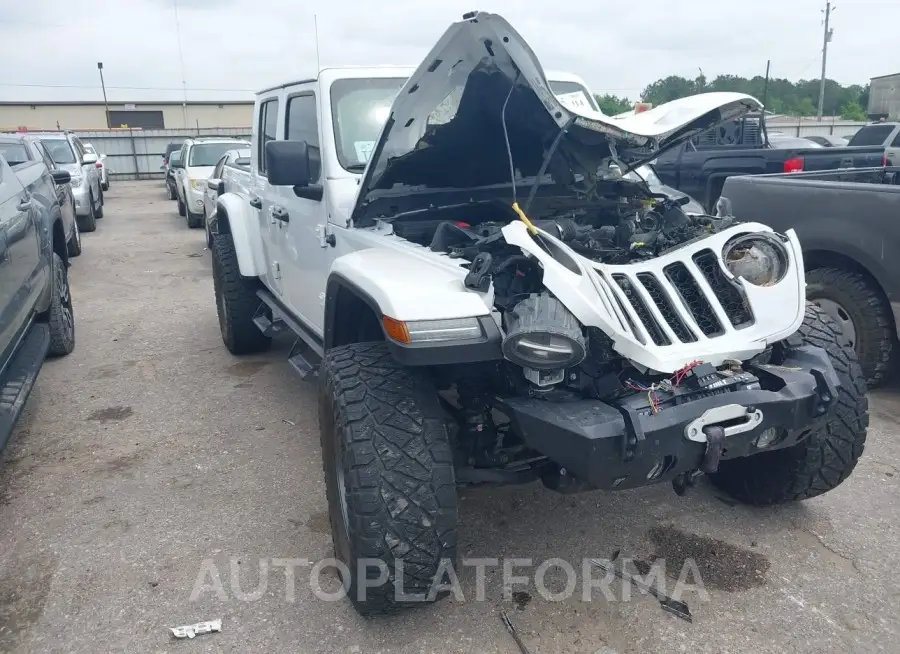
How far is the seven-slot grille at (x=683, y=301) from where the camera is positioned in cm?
263

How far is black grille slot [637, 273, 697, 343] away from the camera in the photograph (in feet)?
8.76

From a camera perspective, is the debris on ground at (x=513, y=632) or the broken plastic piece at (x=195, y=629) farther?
the broken plastic piece at (x=195, y=629)

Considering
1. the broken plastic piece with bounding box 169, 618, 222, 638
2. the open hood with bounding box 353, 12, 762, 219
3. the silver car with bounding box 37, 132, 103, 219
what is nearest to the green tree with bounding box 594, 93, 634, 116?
the open hood with bounding box 353, 12, 762, 219

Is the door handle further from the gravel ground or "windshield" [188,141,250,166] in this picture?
"windshield" [188,141,250,166]

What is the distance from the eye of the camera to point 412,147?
10.9ft

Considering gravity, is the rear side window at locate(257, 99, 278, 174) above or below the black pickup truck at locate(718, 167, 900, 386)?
above

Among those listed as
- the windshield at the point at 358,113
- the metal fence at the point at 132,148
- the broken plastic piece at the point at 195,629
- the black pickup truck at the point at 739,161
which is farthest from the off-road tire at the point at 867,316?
the metal fence at the point at 132,148

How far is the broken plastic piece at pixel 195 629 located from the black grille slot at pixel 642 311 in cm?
192

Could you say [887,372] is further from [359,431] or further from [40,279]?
[40,279]

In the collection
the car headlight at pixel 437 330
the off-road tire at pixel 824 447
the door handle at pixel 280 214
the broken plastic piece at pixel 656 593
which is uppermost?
the door handle at pixel 280 214

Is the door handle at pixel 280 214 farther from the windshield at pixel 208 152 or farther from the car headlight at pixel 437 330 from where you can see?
the windshield at pixel 208 152

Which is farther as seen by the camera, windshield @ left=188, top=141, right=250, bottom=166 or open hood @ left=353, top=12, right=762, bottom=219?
windshield @ left=188, top=141, right=250, bottom=166

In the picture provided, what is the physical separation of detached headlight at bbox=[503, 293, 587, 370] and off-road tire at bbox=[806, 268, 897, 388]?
10.2 feet

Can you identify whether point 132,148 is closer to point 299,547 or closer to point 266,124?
point 266,124
